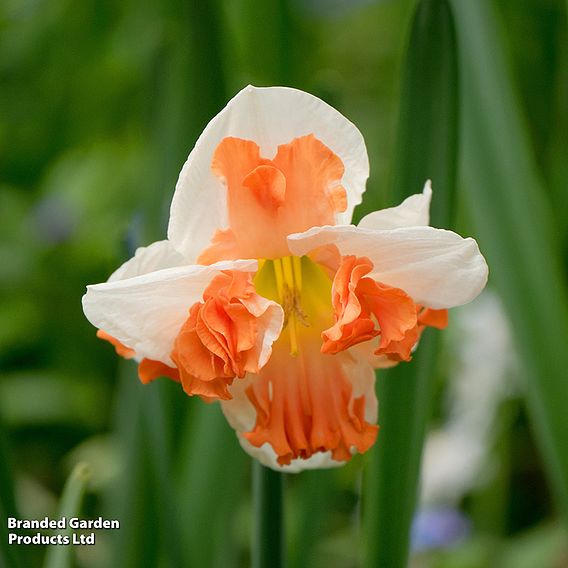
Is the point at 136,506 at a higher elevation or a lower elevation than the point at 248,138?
lower

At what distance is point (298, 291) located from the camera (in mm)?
559

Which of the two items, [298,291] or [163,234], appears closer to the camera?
[298,291]

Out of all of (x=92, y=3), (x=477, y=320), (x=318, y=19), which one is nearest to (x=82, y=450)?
(x=477, y=320)

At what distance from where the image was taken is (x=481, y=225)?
0.87 metres

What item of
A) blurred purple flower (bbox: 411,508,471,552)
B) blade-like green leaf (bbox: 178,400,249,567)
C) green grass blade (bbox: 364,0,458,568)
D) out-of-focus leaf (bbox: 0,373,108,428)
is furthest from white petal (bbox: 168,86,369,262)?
out-of-focus leaf (bbox: 0,373,108,428)

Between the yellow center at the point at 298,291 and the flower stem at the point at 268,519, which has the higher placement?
the yellow center at the point at 298,291

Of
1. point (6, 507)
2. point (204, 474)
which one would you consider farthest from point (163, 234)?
point (6, 507)

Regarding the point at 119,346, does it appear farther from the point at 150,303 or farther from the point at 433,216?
the point at 433,216

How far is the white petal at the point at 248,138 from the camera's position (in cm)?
54

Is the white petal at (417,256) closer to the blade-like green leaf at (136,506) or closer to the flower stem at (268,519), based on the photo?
the flower stem at (268,519)

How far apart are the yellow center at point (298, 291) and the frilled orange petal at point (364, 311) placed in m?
0.04

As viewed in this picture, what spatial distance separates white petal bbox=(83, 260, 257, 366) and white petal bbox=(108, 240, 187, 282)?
2cm

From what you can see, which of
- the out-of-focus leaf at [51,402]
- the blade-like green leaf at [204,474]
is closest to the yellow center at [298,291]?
the blade-like green leaf at [204,474]

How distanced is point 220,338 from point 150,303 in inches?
1.9
